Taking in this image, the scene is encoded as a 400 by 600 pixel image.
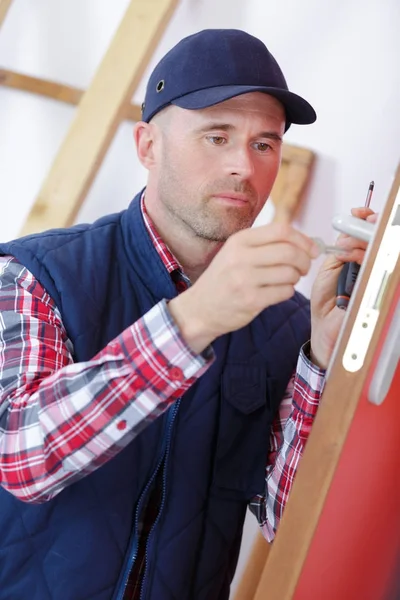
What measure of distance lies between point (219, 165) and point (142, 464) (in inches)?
19.3

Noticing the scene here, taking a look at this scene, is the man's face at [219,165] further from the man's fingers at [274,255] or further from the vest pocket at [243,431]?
the man's fingers at [274,255]

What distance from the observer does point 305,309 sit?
4.84 ft

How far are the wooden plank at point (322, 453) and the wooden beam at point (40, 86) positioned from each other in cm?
178

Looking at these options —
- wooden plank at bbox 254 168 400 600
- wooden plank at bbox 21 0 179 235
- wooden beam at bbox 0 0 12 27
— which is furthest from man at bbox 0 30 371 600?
wooden beam at bbox 0 0 12 27

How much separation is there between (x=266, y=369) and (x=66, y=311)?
1.20 ft

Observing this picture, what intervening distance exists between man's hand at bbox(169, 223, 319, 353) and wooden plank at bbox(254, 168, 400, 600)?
0.53 feet

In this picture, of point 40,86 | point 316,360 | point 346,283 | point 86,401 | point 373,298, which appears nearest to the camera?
point 373,298

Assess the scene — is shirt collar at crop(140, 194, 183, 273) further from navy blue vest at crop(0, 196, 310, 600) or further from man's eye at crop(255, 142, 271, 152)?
man's eye at crop(255, 142, 271, 152)

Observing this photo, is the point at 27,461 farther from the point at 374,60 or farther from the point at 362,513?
the point at 374,60

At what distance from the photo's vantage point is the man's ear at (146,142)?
1388 mm

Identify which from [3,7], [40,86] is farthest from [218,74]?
[40,86]

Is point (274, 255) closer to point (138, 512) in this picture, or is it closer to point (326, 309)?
point (326, 309)

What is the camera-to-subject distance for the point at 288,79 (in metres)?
2.11

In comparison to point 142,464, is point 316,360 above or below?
above
